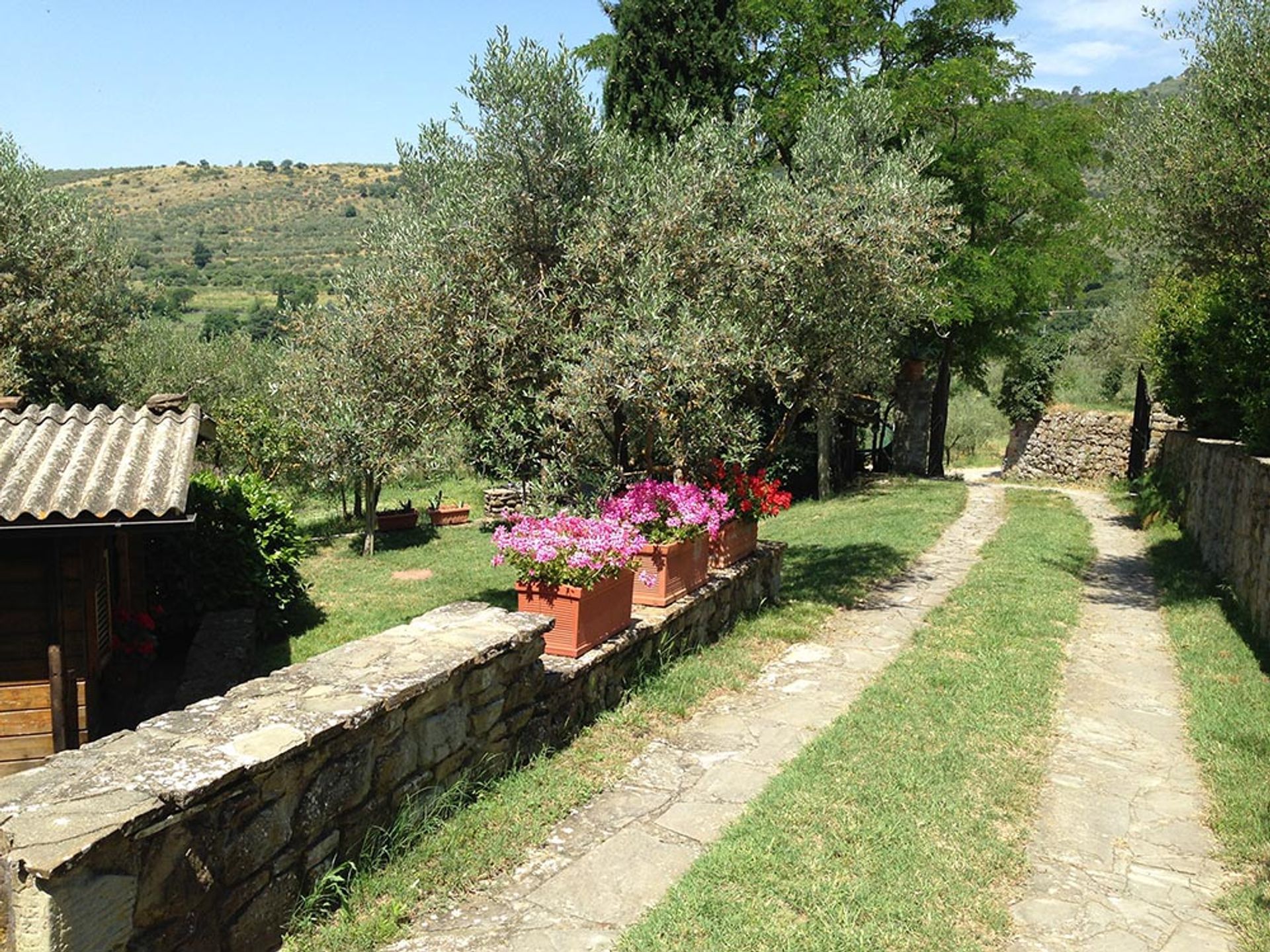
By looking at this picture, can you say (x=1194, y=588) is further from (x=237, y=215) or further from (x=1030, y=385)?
(x=237, y=215)

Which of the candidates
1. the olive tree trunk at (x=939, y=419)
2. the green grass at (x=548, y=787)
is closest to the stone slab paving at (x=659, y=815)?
the green grass at (x=548, y=787)

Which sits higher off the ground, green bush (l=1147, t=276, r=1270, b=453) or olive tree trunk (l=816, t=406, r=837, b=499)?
green bush (l=1147, t=276, r=1270, b=453)

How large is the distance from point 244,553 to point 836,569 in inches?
317

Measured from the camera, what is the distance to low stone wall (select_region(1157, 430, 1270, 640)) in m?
8.98

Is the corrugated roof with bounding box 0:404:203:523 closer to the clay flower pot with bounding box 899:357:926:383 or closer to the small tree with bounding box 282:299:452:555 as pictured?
the small tree with bounding box 282:299:452:555

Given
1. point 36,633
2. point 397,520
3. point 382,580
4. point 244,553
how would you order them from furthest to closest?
1. point 397,520
2. point 382,580
3. point 244,553
4. point 36,633

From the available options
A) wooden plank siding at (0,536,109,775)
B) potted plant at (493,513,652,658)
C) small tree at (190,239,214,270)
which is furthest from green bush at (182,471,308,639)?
small tree at (190,239,214,270)

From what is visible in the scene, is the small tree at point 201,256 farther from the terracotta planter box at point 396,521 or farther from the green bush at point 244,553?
the green bush at point 244,553

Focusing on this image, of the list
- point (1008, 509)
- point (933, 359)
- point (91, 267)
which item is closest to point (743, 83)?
point (933, 359)

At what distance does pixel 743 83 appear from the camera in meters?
21.1

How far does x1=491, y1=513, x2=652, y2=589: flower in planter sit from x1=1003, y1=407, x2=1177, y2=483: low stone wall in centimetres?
2051

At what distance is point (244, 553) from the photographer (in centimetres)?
1170

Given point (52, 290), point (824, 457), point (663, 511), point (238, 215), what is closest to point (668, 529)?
point (663, 511)

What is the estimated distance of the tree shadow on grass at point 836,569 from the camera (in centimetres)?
1098
